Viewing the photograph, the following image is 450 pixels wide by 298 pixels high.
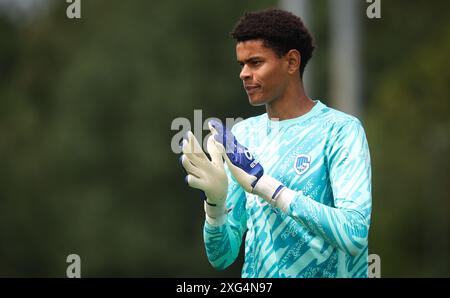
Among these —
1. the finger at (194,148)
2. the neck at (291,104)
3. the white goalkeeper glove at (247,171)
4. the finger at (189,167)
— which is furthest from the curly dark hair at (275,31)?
the finger at (189,167)

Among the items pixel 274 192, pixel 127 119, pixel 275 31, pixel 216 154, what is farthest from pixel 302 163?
pixel 127 119

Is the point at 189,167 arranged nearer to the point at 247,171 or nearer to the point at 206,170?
the point at 206,170

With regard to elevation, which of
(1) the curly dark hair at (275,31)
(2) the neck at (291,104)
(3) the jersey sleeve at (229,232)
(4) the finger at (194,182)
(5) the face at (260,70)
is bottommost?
(3) the jersey sleeve at (229,232)

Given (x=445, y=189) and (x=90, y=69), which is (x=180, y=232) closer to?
(x=90, y=69)

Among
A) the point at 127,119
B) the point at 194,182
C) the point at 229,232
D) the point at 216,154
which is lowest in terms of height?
the point at 229,232

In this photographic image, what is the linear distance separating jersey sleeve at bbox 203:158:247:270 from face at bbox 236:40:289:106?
1.89ft

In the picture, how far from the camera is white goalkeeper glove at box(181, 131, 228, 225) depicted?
6277 millimetres

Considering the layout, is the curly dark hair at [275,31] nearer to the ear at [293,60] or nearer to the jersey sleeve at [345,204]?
the ear at [293,60]

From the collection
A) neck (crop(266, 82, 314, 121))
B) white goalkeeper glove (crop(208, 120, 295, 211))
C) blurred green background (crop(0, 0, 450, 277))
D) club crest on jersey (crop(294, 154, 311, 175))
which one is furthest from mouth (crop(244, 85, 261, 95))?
blurred green background (crop(0, 0, 450, 277))

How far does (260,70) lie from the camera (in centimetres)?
648

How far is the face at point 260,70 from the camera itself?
255 inches

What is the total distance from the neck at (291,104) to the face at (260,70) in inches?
3.4

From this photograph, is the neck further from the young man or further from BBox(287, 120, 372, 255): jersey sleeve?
BBox(287, 120, 372, 255): jersey sleeve

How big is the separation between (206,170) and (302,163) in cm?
56
